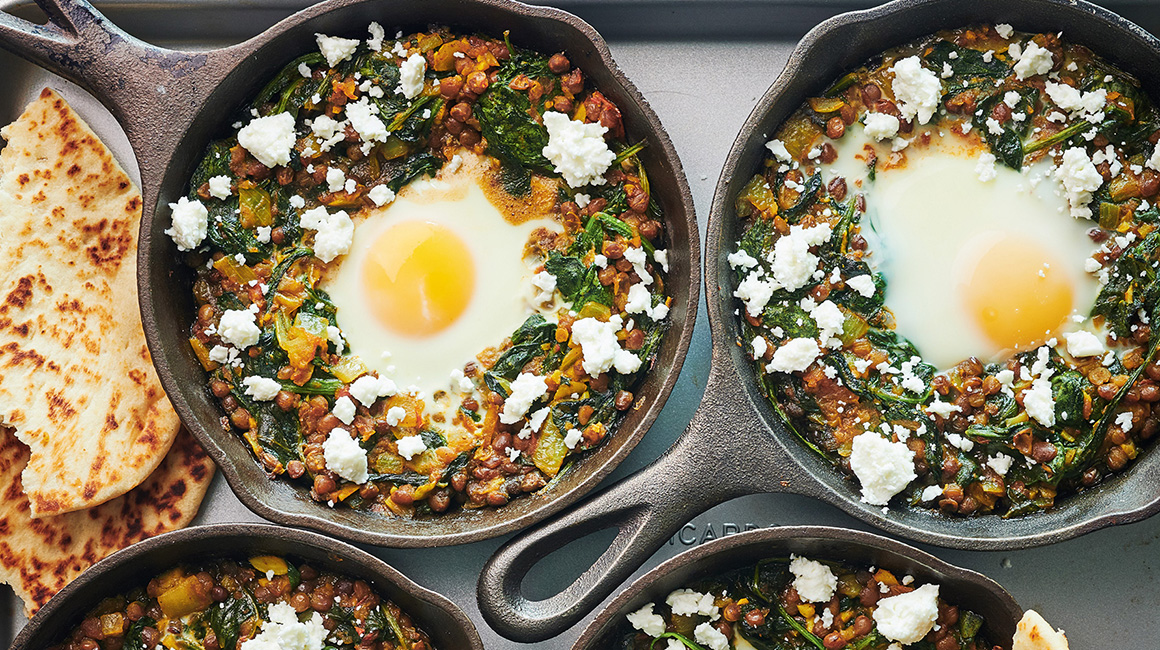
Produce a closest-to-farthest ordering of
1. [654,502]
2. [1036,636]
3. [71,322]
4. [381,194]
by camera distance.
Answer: [1036,636]
[654,502]
[381,194]
[71,322]

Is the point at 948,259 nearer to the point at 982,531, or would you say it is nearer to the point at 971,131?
the point at 971,131

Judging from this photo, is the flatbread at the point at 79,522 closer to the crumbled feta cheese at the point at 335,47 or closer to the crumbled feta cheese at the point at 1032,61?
the crumbled feta cheese at the point at 335,47

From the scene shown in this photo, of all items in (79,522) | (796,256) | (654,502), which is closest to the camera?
(654,502)

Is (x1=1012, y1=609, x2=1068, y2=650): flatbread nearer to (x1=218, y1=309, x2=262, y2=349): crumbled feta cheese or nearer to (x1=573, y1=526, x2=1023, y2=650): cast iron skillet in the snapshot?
(x1=573, y1=526, x2=1023, y2=650): cast iron skillet

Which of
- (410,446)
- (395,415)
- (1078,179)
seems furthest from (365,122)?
(1078,179)

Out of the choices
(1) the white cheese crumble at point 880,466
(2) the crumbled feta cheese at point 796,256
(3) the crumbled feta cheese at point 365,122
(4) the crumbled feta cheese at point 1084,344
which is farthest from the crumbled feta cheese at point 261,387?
(4) the crumbled feta cheese at point 1084,344

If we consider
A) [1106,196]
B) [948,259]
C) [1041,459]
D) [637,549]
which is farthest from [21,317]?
[1106,196]

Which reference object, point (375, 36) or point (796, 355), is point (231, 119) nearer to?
point (375, 36)

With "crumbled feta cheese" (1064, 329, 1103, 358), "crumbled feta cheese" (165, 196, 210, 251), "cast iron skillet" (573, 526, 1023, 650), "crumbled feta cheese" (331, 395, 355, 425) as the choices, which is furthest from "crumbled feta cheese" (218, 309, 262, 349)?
"crumbled feta cheese" (1064, 329, 1103, 358)
